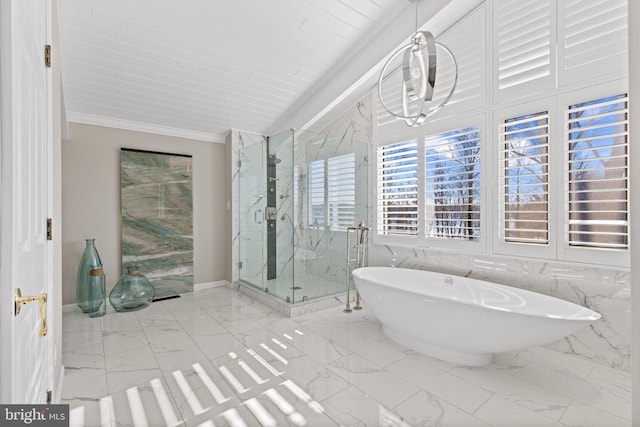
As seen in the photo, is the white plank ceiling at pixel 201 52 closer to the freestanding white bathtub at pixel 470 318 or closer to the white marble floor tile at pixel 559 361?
the freestanding white bathtub at pixel 470 318

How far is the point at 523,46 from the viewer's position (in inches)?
105

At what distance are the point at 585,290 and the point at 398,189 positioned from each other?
1940 millimetres

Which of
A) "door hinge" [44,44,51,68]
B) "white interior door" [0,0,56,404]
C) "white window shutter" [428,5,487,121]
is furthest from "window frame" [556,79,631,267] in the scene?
"door hinge" [44,44,51,68]

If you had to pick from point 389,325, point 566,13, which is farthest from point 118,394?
point 566,13

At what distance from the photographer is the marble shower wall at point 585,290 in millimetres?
2186

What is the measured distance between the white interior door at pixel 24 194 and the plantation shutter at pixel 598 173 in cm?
314

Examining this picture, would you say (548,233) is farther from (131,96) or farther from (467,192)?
(131,96)

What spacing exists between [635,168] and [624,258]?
84.0 inches

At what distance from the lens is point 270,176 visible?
386cm

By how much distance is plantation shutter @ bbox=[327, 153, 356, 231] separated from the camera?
387 centimetres

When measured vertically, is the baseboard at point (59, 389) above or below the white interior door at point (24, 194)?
below

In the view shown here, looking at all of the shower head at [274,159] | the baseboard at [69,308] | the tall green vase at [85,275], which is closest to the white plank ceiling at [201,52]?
the shower head at [274,159]

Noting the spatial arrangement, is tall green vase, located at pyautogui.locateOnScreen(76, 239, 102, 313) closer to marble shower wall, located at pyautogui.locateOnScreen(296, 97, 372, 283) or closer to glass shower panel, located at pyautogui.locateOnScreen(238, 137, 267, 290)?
glass shower panel, located at pyautogui.locateOnScreen(238, 137, 267, 290)

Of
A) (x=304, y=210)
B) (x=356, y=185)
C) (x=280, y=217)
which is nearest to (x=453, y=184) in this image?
(x=356, y=185)
